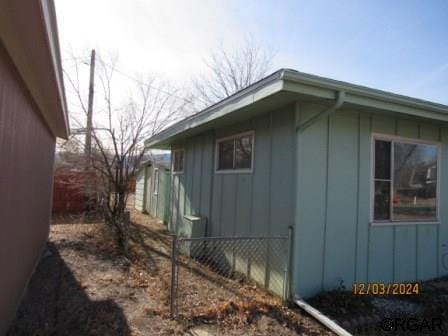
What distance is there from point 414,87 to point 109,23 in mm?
9507

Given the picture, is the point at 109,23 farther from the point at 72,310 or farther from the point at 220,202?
the point at 72,310

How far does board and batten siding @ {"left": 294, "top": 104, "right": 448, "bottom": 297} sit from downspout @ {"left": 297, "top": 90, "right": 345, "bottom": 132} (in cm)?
10

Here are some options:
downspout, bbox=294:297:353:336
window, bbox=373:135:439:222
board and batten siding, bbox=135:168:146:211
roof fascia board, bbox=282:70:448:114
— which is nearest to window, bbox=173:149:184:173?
board and batten siding, bbox=135:168:146:211

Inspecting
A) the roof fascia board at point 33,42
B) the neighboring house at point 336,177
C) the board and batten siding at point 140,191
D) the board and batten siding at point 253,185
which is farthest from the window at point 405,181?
the board and batten siding at point 140,191

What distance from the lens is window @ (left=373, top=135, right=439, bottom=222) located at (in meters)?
4.36

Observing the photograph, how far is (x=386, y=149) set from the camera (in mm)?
4430

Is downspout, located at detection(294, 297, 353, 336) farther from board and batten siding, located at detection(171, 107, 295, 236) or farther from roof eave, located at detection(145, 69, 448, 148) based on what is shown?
roof eave, located at detection(145, 69, 448, 148)

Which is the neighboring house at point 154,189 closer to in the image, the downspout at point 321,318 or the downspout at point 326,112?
Answer: the downspout at point 326,112

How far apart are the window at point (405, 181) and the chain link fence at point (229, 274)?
65.4 inches

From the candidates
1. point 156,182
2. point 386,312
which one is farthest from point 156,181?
point 386,312

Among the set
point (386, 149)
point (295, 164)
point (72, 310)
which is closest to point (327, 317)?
point (295, 164)

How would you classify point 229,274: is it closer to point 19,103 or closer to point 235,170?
point 235,170

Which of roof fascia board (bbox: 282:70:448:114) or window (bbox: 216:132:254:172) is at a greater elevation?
roof fascia board (bbox: 282:70:448:114)

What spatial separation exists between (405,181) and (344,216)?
4.39ft
